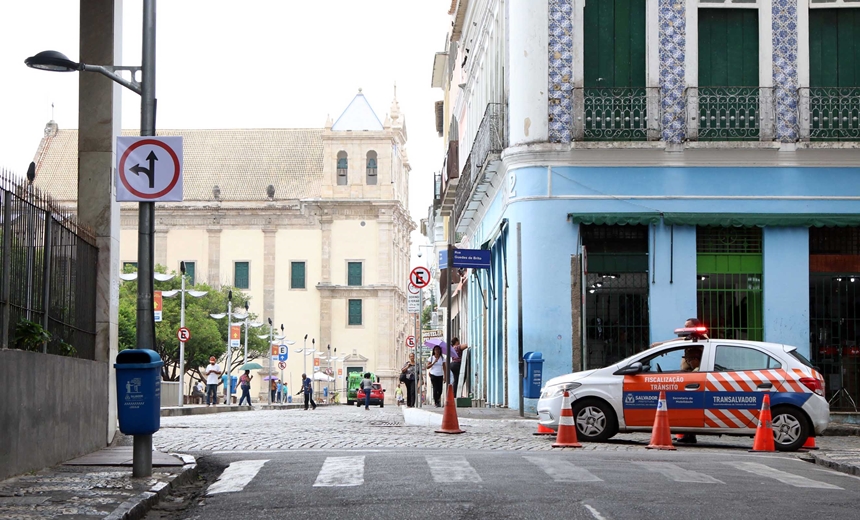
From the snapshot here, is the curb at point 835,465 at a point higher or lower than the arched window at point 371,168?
lower

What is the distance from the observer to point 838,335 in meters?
24.6

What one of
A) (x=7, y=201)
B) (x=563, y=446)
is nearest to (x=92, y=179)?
(x=7, y=201)

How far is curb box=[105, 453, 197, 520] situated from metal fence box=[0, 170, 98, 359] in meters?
1.93

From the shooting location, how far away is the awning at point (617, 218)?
81.1ft

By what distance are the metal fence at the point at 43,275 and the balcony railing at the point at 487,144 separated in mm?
12597

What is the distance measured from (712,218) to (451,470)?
14.1 metres

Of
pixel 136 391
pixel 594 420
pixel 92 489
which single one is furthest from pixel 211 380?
pixel 92 489

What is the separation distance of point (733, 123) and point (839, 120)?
2.00m

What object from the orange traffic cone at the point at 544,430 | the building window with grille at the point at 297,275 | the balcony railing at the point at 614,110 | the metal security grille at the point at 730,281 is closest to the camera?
the orange traffic cone at the point at 544,430

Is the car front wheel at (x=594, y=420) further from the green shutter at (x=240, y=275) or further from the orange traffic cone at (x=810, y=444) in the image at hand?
the green shutter at (x=240, y=275)

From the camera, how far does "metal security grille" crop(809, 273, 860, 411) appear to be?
2442cm

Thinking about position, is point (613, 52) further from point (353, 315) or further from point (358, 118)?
point (358, 118)

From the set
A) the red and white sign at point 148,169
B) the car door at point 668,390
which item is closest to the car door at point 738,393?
the car door at point 668,390

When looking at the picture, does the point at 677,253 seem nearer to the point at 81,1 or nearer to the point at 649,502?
the point at 81,1
